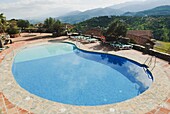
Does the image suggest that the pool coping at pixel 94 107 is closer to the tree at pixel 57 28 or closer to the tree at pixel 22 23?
the tree at pixel 57 28

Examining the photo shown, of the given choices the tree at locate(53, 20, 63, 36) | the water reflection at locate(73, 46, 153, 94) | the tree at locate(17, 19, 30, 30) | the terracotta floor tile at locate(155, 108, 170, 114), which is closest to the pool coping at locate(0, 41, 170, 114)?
the terracotta floor tile at locate(155, 108, 170, 114)

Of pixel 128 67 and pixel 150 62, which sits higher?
pixel 150 62

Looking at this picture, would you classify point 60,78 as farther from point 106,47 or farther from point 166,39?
point 166,39

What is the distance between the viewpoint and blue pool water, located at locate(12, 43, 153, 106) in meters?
8.11

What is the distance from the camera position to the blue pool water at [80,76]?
8.11 m

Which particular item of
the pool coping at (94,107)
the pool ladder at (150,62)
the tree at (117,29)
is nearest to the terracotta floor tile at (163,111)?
the pool coping at (94,107)

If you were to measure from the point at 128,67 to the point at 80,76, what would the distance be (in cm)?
373

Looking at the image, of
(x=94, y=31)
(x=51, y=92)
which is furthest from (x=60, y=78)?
(x=94, y=31)

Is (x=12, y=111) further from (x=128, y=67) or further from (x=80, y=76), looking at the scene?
(x=128, y=67)

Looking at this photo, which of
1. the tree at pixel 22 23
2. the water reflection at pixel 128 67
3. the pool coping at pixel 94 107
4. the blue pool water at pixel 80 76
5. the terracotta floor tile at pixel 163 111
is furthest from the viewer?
the tree at pixel 22 23

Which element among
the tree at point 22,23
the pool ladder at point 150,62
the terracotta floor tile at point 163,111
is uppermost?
the tree at point 22,23

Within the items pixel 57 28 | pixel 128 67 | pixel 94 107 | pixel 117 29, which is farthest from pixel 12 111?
pixel 57 28

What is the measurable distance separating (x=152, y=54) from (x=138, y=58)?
1.43m

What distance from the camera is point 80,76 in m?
10.6
